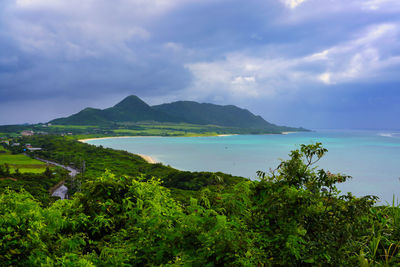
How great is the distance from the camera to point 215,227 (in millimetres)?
4449

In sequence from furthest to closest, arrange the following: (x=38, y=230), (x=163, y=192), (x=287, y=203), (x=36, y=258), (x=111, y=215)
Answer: (x=163, y=192), (x=111, y=215), (x=287, y=203), (x=38, y=230), (x=36, y=258)

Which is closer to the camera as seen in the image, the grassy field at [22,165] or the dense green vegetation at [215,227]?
the dense green vegetation at [215,227]

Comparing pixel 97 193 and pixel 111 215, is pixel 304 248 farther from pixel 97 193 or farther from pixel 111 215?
pixel 97 193

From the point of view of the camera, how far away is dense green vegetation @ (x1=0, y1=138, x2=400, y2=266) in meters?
4.37

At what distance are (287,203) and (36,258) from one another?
4.49 meters

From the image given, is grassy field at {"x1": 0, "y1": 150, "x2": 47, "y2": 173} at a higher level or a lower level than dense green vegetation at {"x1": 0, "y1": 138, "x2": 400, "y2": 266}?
lower

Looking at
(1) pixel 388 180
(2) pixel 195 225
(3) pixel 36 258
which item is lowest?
(1) pixel 388 180

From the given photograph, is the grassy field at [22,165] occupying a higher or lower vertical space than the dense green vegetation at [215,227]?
lower

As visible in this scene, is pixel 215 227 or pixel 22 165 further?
pixel 22 165

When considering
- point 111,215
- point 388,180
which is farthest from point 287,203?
point 388,180

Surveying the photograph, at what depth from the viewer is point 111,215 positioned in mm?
5824

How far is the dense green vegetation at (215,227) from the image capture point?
437cm

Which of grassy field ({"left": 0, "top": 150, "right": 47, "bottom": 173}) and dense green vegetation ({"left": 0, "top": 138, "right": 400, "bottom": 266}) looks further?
grassy field ({"left": 0, "top": 150, "right": 47, "bottom": 173})

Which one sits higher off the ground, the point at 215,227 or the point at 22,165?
the point at 215,227
